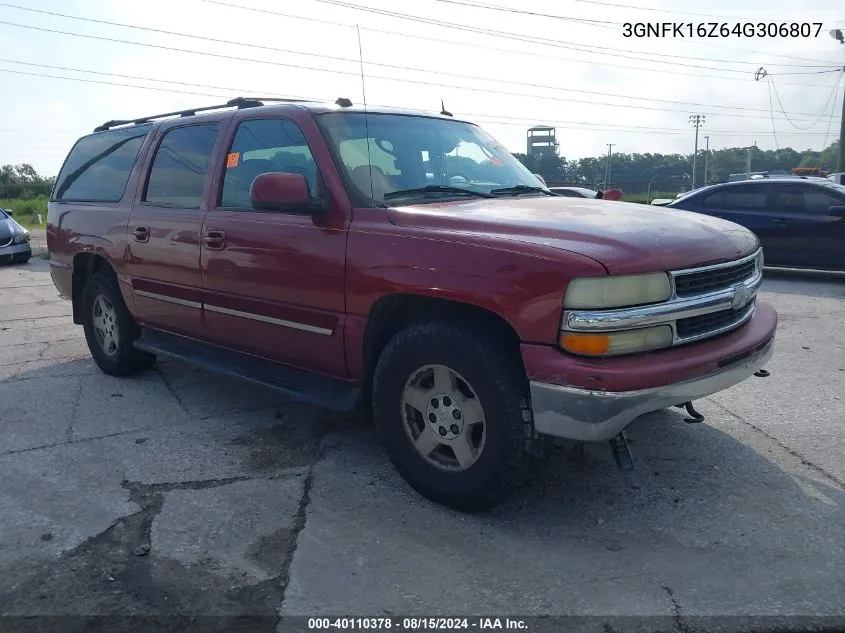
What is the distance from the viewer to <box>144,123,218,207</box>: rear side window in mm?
4570

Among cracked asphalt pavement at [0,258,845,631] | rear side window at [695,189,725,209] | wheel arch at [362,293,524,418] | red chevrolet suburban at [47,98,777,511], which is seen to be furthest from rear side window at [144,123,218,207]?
rear side window at [695,189,725,209]

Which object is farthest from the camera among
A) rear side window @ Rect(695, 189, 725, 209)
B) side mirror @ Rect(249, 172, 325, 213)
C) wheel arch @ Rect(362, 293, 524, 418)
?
rear side window @ Rect(695, 189, 725, 209)

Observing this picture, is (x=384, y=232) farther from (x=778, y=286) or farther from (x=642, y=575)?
(x=778, y=286)

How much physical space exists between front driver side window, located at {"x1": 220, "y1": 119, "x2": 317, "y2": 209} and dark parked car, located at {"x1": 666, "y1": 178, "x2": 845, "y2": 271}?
848 centimetres

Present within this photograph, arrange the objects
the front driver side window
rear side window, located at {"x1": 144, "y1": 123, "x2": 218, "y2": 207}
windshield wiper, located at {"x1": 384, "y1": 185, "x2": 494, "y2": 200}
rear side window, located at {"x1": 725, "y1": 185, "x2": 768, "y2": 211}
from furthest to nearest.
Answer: rear side window, located at {"x1": 725, "y1": 185, "x2": 768, "y2": 211} → rear side window, located at {"x1": 144, "y1": 123, "x2": 218, "y2": 207} → the front driver side window → windshield wiper, located at {"x1": 384, "y1": 185, "x2": 494, "y2": 200}

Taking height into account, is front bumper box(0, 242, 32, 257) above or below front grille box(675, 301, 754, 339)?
below

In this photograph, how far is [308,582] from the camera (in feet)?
9.13

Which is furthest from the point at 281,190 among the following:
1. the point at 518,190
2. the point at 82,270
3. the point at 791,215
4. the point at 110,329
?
the point at 791,215

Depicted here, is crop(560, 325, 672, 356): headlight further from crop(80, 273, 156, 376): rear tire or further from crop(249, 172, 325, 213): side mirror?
crop(80, 273, 156, 376): rear tire

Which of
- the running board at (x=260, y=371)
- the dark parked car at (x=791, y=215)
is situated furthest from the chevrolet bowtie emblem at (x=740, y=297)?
the dark parked car at (x=791, y=215)

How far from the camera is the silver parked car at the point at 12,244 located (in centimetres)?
1405

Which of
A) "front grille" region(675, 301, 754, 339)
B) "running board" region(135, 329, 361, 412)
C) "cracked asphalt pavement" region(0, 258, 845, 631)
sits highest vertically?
"front grille" region(675, 301, 754, 339)

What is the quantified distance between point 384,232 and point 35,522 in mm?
2126

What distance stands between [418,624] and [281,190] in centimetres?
209
